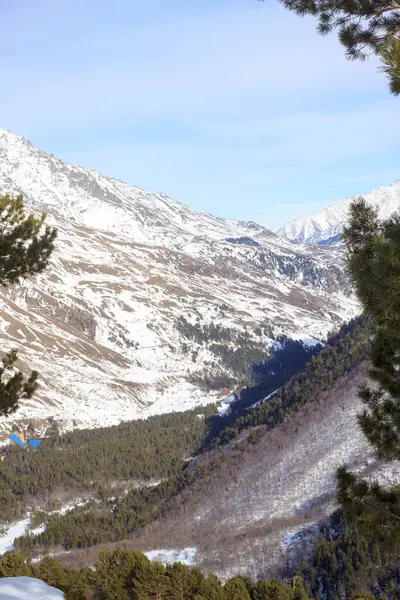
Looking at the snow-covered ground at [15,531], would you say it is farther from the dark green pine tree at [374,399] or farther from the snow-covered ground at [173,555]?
the dark green pine tree at [374,399]

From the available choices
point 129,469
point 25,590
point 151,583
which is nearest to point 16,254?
point 25,590

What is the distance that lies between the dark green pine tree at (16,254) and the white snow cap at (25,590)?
701cm

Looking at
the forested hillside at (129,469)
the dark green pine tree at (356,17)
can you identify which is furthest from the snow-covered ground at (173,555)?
the dark green pine tree at (356,17)

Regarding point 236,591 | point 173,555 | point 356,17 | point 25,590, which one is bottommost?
point 173,555

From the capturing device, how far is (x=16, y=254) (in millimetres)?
21391

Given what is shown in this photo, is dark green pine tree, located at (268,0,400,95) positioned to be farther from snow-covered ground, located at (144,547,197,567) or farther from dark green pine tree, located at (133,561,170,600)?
snow-covered ground, located at (144,547,197,567)

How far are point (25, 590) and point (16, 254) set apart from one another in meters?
14.1

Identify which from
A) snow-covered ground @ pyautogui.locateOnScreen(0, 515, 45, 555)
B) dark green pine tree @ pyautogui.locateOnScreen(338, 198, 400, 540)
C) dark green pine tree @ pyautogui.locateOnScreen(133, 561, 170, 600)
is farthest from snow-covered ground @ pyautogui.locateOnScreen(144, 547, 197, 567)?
dark green pine tree @ pyautogui.locateOnScreen(338, 198, 400, 540)

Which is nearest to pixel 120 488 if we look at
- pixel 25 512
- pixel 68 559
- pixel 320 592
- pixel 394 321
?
pixel 25 512

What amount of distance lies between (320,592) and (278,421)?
74711mm

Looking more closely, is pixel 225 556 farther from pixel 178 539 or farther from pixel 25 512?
pixel 25 512

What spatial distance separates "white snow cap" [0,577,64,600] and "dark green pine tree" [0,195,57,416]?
7011 millimetres

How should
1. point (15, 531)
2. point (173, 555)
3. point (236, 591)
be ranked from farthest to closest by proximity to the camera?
point (15, 531)
point (173, 555)
point (236, 591)

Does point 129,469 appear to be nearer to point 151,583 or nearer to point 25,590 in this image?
point 151,583
